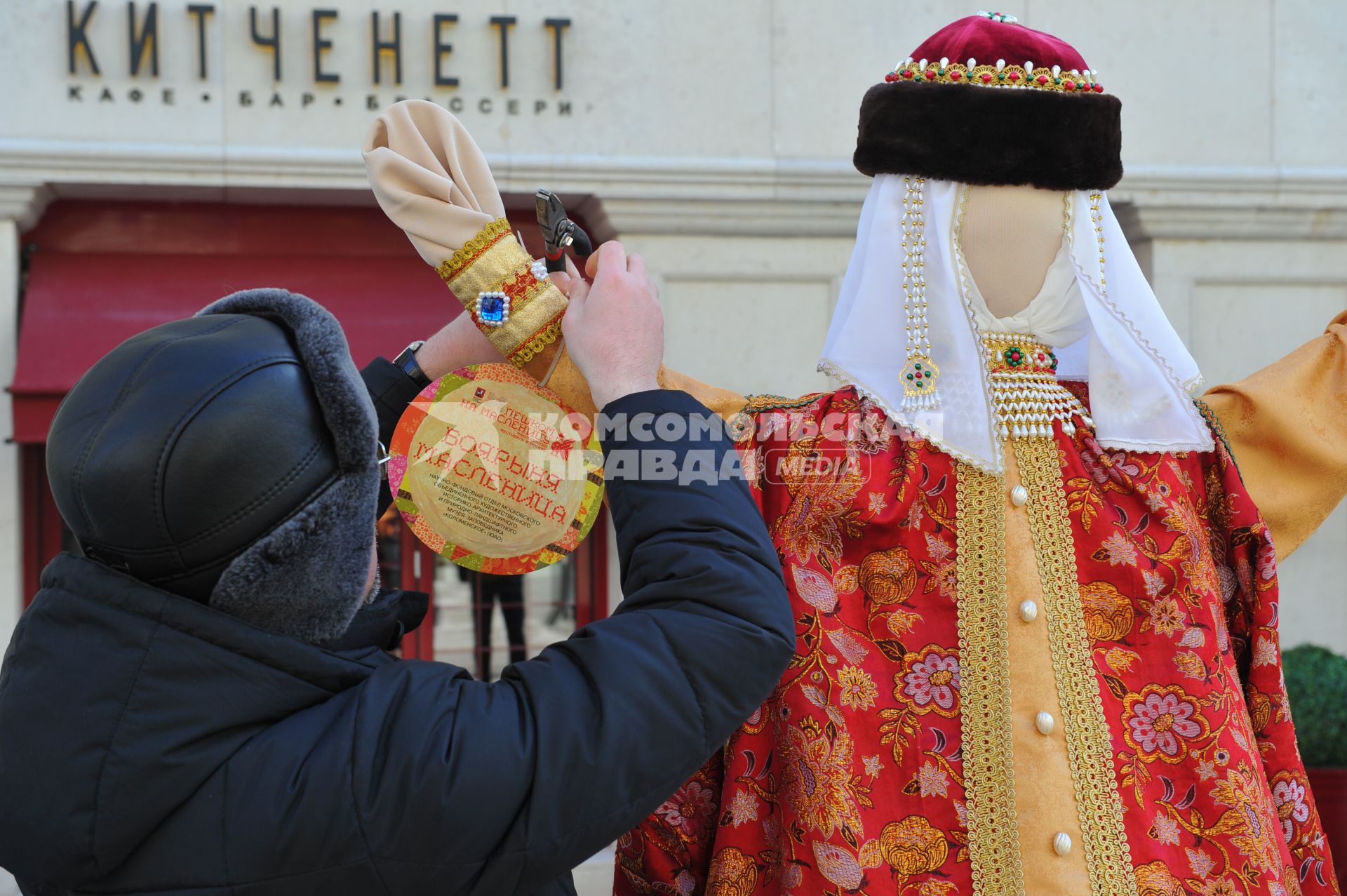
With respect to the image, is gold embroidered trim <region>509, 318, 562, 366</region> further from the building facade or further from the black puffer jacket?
the building facade

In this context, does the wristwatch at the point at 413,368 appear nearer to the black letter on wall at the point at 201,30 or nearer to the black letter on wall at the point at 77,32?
the black letter on wall at the point at 201,30

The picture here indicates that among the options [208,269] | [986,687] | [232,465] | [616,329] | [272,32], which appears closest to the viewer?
[232,465]

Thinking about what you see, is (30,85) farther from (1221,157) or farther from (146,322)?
(1221,157)

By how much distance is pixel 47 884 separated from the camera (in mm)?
851

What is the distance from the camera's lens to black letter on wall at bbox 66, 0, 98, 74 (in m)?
3.71

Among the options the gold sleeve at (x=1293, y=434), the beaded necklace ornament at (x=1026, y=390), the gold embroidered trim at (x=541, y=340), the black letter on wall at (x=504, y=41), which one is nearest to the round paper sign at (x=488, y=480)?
the gold embroidered trim at (x=541, y=340)

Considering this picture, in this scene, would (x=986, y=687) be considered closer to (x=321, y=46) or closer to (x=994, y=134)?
(x=994, y=134)

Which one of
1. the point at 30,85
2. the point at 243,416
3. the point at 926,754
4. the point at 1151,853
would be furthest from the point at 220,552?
the point at 30,85

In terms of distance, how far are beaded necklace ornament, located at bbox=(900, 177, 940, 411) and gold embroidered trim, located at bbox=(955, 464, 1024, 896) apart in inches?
5.3

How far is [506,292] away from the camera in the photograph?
1.32 m

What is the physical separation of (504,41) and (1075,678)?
10.7 feet

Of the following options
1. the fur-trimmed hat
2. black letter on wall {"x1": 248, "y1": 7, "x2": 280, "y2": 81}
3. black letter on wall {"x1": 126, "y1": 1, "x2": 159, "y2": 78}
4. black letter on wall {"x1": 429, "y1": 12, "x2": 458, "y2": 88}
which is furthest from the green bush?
black letter on wall {"x1": 126, "y1": 1, "x2": 159, "y2": 78}

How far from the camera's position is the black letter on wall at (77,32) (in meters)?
3.71

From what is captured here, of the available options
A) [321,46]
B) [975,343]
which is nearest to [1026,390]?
[975,343]
